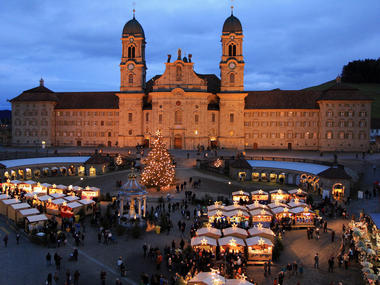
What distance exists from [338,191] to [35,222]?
31.1 m

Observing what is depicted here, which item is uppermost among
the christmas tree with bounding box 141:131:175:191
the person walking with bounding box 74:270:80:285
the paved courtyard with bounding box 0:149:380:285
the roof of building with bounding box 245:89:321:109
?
the roof of building with bounding box 245:89:321:109

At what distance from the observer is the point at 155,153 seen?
4228cm

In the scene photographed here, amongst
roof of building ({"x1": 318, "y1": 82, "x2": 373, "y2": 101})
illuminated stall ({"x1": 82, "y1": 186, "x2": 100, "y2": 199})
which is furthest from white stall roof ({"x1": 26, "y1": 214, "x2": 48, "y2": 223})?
roof of building ({"x1": 318, "y1": 82, "x2": 373, "y2": 101})

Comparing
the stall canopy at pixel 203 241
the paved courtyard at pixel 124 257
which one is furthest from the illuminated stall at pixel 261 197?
the stall canopy at pixel 203 241

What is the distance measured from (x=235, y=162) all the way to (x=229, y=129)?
75.2 feet

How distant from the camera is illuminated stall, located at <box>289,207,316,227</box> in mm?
29234

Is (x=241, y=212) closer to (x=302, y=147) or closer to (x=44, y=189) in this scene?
(x=44, y=189)

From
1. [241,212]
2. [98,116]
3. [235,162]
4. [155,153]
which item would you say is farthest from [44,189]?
[98,116]

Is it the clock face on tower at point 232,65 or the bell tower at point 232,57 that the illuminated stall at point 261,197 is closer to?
the bell tower at point 232,57

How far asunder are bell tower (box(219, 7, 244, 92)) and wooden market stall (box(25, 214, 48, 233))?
50809 millimetres

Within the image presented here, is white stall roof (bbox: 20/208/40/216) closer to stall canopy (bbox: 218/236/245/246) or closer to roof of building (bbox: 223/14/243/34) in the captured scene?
stall canopy (bbox: 218/236/245/246)

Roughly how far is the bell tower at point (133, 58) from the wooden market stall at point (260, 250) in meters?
55.8

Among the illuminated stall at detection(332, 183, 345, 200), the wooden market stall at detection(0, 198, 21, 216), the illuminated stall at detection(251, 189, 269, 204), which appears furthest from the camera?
the illuminated stall at detection(332, 183, 345, 200)

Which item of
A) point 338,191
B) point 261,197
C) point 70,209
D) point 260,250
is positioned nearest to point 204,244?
point 260,250
